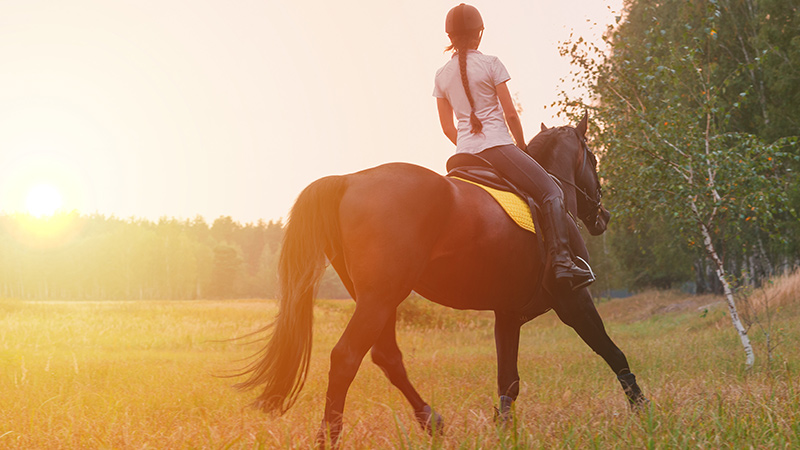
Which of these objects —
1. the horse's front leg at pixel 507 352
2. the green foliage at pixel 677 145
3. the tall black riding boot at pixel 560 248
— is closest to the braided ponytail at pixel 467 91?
the tall black riding boot at pixel 560 248

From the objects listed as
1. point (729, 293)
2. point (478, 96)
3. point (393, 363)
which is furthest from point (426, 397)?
point (729, 293)

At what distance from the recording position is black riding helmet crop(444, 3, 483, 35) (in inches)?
175

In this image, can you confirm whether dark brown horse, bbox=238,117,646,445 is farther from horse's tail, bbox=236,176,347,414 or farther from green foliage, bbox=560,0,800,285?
green foliage, bbox=560,0,800,285

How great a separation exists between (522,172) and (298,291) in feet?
6.55

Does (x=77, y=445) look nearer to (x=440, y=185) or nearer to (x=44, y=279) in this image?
(x=440, y=185)

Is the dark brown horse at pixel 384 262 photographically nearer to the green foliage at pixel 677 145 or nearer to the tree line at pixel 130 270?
the green foliage at pixel 677 145

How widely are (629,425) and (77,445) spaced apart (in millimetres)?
3771

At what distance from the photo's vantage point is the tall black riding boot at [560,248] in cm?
430

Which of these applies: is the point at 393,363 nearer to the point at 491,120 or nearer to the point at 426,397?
the point at 491,120

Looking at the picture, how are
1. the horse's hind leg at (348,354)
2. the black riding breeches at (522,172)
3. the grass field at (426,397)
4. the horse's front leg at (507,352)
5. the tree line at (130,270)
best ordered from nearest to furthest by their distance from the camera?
the horse's hind leg at (348,354)
the grass field at (426,397)
the black riding breeches at (522,172)
the horse's front leg at (507,352)
the tree line at (130,270)

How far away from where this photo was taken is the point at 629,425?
11.8 ft

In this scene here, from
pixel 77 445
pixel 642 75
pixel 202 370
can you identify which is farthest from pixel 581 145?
pixel 202 370

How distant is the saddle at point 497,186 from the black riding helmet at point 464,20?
3.21ft

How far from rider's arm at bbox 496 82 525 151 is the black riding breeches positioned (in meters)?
0.27
